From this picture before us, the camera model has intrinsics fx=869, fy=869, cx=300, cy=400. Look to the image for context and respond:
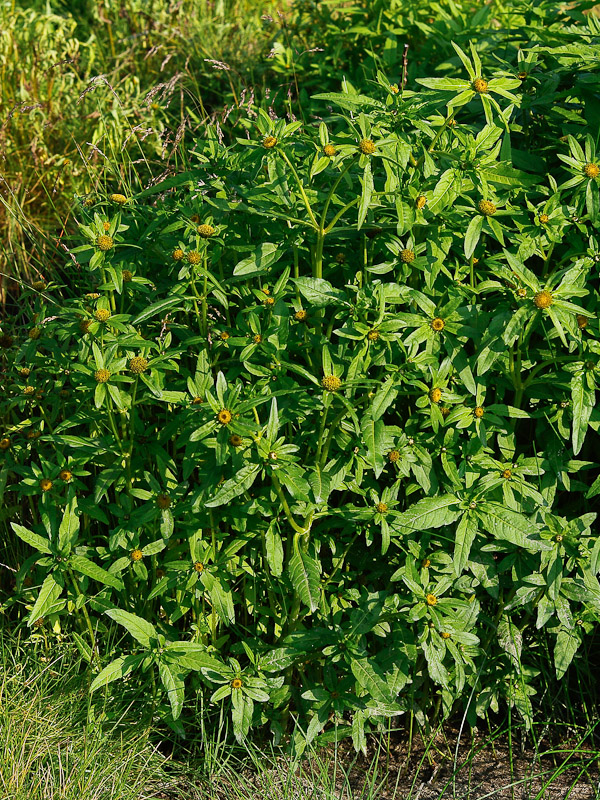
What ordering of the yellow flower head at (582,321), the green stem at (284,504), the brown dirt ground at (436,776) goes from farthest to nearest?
the brown dirt ground at (436,776) → the yellow flower head at (582,321) → the green stem at (284,504)

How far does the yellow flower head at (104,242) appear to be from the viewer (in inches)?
92.8

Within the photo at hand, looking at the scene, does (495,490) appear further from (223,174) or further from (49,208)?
(49,208)

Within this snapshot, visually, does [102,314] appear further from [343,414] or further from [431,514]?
[431,514]

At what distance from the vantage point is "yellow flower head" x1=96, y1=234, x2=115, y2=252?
7.73 feet

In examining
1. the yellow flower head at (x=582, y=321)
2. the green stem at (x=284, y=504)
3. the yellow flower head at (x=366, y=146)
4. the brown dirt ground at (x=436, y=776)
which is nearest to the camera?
the yellow flower head at (x=366, y=146)

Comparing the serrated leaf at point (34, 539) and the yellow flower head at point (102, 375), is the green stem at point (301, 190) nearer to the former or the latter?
the yellow flower head at point (102, 375)

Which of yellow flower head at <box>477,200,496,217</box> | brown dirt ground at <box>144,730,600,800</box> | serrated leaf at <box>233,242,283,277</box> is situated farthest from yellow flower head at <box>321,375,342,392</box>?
brown dirt ground at <box>144,730,600,800</box>

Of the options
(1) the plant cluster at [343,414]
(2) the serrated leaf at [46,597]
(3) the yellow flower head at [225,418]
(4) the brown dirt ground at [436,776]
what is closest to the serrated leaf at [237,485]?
(1) the plant cluster at [343,414]

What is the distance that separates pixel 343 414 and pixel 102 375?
0.62 meters

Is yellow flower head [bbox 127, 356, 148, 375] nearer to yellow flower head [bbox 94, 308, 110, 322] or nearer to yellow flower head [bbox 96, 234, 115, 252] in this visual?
yellow flower head [bbox 94, 308, 110, 322]

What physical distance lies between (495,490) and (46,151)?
3294 mm

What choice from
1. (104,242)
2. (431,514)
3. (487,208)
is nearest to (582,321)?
(487,208)

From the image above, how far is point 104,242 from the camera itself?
2.36m

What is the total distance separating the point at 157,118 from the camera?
4.73 m
